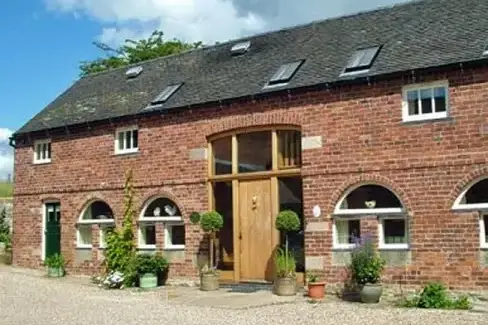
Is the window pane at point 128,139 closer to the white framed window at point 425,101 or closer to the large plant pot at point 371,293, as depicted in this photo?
the white framed window at point 425,101

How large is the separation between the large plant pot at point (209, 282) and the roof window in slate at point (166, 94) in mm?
5447

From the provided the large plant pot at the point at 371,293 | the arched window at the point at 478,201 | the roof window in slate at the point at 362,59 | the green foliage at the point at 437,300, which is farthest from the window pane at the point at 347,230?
the roof window in slate at the point at 362,59

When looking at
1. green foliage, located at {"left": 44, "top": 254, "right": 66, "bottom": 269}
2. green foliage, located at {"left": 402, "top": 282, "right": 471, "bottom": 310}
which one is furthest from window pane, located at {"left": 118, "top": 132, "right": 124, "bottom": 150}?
green foliage, located at {"left": 402, "top": 282, "right": 471, "bottom": 310}

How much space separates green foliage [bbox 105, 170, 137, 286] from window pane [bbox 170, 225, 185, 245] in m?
1.21

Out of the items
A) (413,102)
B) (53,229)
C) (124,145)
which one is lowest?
(53,229)

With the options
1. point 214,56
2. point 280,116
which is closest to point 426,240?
point 280,116

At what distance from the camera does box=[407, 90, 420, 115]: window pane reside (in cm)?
1425

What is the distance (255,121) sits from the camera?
1650 cm

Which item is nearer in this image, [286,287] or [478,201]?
[478,201]

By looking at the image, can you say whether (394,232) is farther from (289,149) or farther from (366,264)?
(289,149)

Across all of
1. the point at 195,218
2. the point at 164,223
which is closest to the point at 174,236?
the point at 164,223

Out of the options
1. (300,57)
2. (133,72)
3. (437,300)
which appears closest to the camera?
(437,300)

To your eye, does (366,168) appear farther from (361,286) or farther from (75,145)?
(75,145)

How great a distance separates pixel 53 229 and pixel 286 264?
31.2ft
